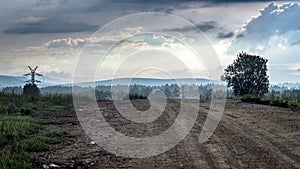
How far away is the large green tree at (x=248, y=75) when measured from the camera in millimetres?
47844

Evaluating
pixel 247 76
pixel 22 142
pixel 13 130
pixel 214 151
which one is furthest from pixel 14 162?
pixel 247 76

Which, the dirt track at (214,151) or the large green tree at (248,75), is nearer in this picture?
the dirt track at (214,151)

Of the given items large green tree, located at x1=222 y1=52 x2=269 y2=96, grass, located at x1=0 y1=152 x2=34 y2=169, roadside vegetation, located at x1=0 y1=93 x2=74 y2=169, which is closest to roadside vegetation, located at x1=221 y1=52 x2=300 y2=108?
large green tree, located at x1=222 y1=52 x2=269 y2=96

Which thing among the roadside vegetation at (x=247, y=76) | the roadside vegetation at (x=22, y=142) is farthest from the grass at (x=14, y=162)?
the roadside vegetation at (x=247, y=76)

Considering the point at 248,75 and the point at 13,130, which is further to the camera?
the point at 248,75

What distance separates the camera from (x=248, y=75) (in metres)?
48.3

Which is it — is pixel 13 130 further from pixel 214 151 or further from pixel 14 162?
pixel 214 151

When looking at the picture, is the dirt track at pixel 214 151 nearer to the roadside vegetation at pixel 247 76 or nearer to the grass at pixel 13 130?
the grass at pixel 13 130

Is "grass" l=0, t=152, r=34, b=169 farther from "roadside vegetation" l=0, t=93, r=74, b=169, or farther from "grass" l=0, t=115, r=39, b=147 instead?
"grass" l=0, t=115, r=39, b=147

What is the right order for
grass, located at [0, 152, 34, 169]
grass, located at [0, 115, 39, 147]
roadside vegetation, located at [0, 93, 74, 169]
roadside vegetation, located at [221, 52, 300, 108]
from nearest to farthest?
1. grass, located at [0, 152, 34, 169]
2. roadside vegetation, located at [0, 93, 74, 169]
3. grass, located at [0, 115, 39, 147]
4. roadside vegetation, located at [221, 52, 300, 108]

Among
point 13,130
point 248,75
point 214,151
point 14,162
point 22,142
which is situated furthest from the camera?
point 248,75

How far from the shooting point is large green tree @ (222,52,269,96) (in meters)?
47.8

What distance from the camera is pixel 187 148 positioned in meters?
10.2

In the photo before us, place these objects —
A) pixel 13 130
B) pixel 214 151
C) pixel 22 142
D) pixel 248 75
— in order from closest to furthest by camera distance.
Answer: pixel 214 151, pixel 22 142, pixel 13 130, pixel 248 75
